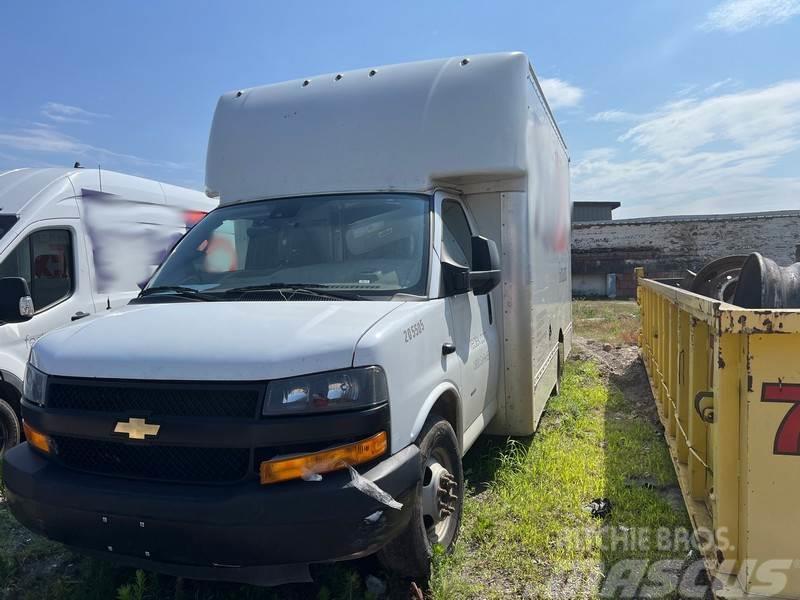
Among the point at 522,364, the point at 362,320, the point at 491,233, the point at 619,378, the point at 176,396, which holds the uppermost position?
the point at 491,233

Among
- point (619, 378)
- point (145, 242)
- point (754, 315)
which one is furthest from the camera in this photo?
point (619, 378)

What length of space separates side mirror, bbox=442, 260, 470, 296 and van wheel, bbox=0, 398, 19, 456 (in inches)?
167

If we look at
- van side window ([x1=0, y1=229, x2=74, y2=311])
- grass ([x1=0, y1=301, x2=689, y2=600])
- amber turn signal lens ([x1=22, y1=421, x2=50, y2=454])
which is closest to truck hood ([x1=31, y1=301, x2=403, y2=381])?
amber turn signal lens ([x1=22, y1=421, x2=50, y2=454])

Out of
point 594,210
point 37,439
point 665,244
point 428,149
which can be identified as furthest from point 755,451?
point 594,210

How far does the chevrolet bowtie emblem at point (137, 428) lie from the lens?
2535 mm

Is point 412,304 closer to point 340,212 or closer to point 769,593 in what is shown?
point 340,212

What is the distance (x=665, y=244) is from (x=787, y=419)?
1038 inches

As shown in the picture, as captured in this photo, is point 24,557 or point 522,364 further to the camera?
point 522,364

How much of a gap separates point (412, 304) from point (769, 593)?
202 centimetres

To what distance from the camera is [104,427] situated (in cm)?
262

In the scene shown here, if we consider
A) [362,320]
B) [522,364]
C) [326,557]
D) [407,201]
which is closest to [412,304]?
[362,320]

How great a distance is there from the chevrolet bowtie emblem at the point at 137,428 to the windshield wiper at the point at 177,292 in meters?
0.90

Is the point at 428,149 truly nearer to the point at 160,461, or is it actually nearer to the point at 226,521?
the point at 160,461

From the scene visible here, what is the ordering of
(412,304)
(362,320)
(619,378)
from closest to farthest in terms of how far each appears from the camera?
1. (362,320)
2. (412,304)
3. (619,378)
